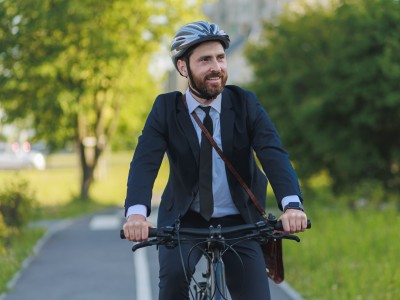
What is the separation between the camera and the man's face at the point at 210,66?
4.41 meters

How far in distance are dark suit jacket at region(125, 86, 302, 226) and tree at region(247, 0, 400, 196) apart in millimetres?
13398

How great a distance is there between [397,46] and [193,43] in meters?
13.8

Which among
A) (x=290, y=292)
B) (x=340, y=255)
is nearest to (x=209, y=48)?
(x=290, y=292)

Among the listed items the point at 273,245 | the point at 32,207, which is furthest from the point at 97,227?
the point at 273,245

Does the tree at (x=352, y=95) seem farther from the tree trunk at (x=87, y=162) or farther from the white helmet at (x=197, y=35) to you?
the white helmet at (x=197, y=35)

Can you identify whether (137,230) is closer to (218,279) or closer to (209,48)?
(218,279)

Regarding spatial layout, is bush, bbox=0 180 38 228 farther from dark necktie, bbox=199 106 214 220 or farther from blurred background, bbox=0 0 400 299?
dark necktie, bbox=199 106 214 220

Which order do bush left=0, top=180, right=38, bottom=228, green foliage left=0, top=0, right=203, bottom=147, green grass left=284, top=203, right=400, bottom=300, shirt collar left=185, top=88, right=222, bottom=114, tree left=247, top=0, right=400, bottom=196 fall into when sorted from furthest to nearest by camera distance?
tree left=247, top=0, right=400, bottom=196, bush left=0, top=180, right=38, bottom=228, green foliage left=0, top=0, right=203, bottom=147, green grass left=284, top=203, right=400, bottom=300, shirt collar left=185, top=88, right=222, bottom=114

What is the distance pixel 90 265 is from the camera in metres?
13.2

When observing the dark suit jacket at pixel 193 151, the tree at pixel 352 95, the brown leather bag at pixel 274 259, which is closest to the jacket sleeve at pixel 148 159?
the dark suit jacket at pixel 193 151

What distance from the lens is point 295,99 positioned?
22.2 meters

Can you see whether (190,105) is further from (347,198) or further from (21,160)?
(21,160)

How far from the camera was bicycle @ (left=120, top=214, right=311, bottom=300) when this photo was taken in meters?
4.17

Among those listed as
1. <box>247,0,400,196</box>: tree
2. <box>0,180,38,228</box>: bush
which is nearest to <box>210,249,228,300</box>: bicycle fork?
<box>0,180,38,228</box>: bush
